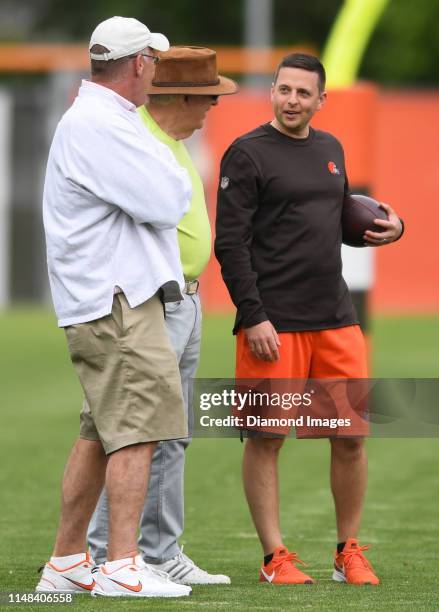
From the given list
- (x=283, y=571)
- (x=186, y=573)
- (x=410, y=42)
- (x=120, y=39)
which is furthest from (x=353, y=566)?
(x=410, y=42)

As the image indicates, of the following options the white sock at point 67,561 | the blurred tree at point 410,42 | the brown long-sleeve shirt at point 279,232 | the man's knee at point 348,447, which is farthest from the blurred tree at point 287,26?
the white sock at point 67,561

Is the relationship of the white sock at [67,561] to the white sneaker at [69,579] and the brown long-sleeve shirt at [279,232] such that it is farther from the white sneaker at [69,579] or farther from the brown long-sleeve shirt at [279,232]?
the brown long-sleeve shirt at [279,232]

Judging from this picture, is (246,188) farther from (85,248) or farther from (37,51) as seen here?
(37,51)

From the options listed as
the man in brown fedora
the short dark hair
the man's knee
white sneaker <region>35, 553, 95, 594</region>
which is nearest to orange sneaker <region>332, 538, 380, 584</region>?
the man's knee

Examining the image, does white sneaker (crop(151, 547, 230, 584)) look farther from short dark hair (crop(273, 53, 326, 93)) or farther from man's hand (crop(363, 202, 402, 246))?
short dark hair (crop(273, 53, 326, 93))

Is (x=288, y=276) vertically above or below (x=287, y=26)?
above

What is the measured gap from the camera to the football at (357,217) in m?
6.37

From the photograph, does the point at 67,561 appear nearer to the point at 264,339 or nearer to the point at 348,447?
the point at 264,339

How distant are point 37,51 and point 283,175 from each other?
75.5ft

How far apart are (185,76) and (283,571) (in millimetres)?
1874

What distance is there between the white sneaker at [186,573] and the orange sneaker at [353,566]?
1.40 feet

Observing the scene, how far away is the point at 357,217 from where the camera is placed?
6367mm

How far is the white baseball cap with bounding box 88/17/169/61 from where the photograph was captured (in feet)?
18.1

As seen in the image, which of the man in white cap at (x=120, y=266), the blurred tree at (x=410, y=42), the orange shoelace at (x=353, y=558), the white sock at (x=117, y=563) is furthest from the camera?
the blurred tree at (x=410, y=42)
